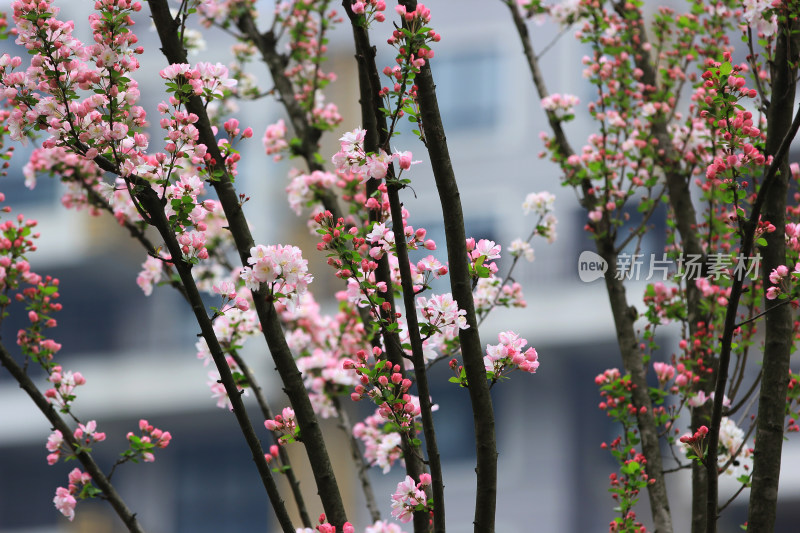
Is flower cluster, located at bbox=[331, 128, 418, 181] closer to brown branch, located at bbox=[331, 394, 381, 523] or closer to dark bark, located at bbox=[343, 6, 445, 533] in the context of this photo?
dark bark, located at bbox=[343, 6, 445, 533]

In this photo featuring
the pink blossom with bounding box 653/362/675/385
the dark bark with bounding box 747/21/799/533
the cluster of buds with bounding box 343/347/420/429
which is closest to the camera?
the cluster of buds with bounding box 343/347/420/429

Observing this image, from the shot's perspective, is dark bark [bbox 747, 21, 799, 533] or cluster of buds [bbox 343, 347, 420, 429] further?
dark bark [bbox 747, 21, 799, 533]

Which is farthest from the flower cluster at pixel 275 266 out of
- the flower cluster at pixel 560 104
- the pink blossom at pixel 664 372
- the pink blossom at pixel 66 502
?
the flower cluster at pixel 560 104

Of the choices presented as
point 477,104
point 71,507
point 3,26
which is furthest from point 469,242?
point 477,104

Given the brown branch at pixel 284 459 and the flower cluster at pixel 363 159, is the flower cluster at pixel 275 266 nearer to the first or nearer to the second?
the flower cluster at pixel 363 159

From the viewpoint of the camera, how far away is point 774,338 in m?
2.51

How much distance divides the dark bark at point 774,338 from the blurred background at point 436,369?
1387 centimetres

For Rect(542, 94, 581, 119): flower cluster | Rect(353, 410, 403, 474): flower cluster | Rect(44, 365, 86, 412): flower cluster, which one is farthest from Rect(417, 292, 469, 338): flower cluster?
Rect(542, 94, 581, 119): flower cluster

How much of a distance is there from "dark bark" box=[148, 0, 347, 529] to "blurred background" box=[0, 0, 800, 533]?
1397 centimetres

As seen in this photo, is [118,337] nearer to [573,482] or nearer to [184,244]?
[573,482]

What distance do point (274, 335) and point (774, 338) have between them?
4.61ft

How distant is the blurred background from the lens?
18.3 metres

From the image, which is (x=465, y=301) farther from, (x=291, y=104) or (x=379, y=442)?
(x=291, y=104)

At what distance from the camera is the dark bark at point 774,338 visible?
2.42 meters
